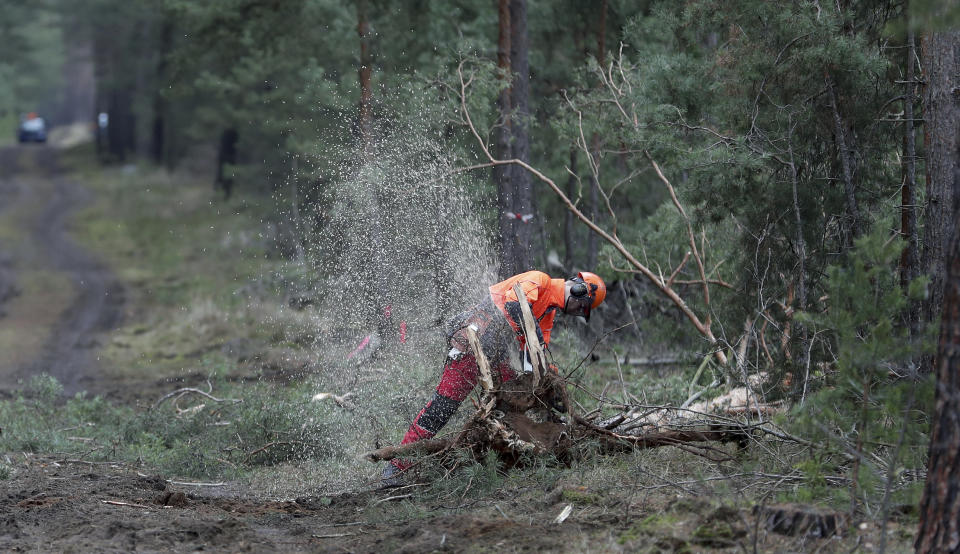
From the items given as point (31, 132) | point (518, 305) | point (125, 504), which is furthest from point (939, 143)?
point (31, 132)

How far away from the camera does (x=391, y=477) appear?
7027mm

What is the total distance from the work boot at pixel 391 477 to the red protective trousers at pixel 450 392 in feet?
0.80

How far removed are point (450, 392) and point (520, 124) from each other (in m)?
6.90

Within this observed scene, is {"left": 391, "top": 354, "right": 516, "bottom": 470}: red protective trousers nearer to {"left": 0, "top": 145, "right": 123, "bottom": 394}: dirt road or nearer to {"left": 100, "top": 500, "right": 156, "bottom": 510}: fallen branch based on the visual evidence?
{"left": 100, "top": 500, "right": 156, "bottom": 510}: fallen branch

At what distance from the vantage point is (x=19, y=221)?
30.6 meters

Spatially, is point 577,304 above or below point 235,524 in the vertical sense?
above

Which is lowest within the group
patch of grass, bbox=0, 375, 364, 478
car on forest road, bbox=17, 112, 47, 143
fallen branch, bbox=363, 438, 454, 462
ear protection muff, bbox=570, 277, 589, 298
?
car on forest road, bbox=17, 112, 47, 143

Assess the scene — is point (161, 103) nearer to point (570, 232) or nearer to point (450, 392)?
point (570, 232)

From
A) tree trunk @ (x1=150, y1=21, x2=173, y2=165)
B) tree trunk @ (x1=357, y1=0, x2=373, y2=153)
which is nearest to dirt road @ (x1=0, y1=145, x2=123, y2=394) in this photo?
tree trunk @ (x1=150, y1=21, x2=173, y2=165)

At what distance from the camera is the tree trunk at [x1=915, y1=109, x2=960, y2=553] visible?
3.99 meters

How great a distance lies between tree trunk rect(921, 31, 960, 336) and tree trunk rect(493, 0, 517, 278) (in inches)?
262

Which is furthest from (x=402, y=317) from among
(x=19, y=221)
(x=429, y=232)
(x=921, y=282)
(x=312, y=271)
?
(x=19, y=221)

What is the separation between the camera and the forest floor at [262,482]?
209 inches

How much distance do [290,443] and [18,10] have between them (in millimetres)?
36286
